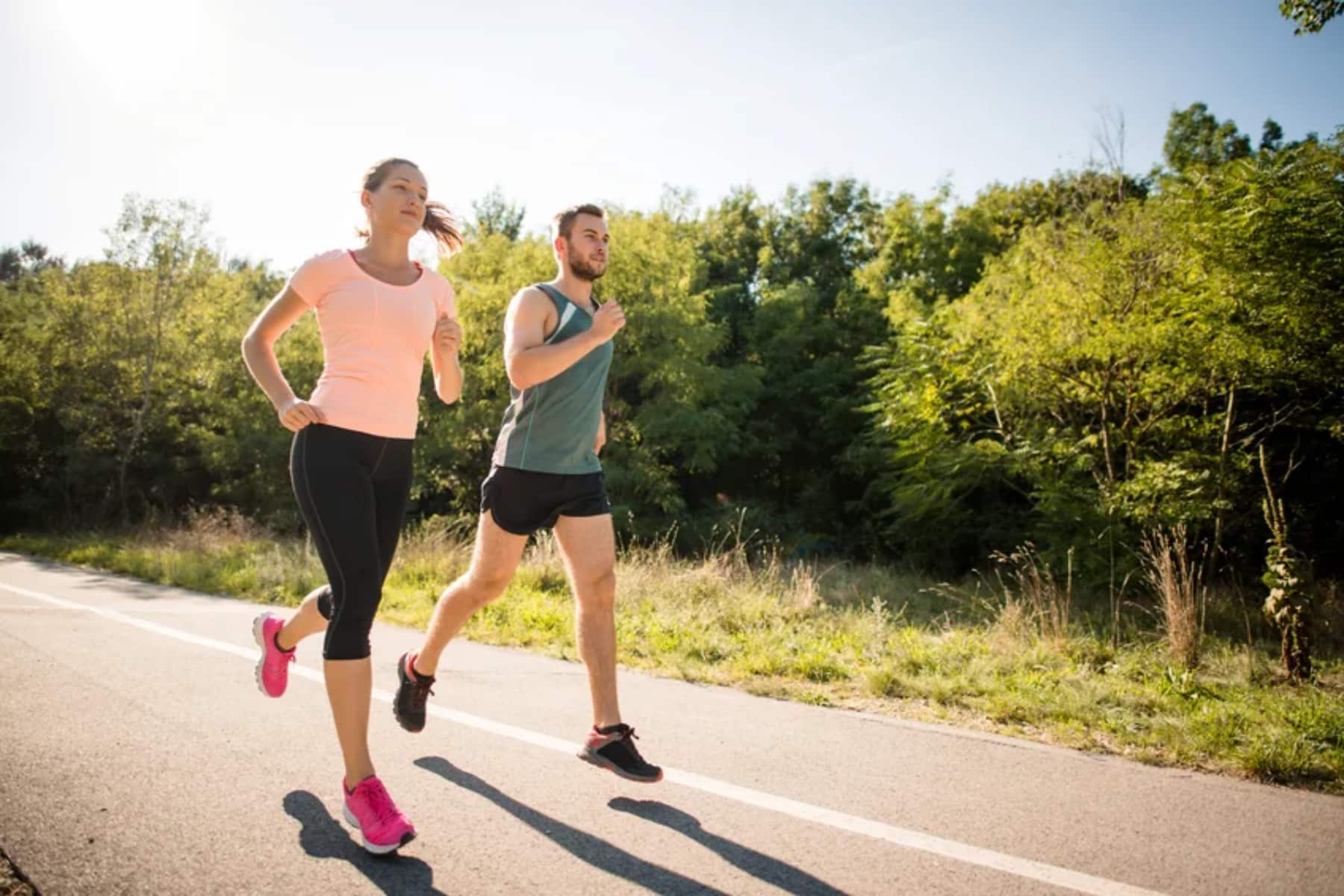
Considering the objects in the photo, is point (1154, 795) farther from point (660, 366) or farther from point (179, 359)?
point (179, 359)

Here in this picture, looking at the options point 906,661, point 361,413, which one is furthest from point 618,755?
point 906,661

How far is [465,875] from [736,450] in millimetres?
24490

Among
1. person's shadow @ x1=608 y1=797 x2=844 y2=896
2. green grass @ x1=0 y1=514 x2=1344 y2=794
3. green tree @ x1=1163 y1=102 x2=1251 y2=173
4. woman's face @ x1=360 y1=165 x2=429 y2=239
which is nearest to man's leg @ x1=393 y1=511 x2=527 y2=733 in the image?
person's shadow @ x1=608 y1=797 x2=844 y2=896

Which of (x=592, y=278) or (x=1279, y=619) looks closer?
(x=592, y=278)

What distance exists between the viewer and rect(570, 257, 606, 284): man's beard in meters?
3.52

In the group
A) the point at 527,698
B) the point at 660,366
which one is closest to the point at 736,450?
the point at 660,366

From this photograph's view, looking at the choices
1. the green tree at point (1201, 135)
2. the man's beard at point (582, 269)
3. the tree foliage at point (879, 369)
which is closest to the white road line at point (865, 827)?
→ the man's beard at point (582, 269)

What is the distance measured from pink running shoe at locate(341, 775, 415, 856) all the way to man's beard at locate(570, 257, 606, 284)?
2.03 metres

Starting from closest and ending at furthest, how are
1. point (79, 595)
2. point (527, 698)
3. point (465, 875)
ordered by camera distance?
point (465, 875)
point (527, 698)
point (79, 595)

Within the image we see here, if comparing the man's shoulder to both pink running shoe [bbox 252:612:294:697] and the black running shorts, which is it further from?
pink running shoe [bbox 252:612:294:697]

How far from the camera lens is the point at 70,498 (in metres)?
26.0

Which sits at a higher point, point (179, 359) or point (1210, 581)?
point (179, 359)

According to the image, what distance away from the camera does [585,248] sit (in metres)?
3.51

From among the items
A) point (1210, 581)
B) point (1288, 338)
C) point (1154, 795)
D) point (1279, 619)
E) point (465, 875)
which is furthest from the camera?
point (1210, 581)
